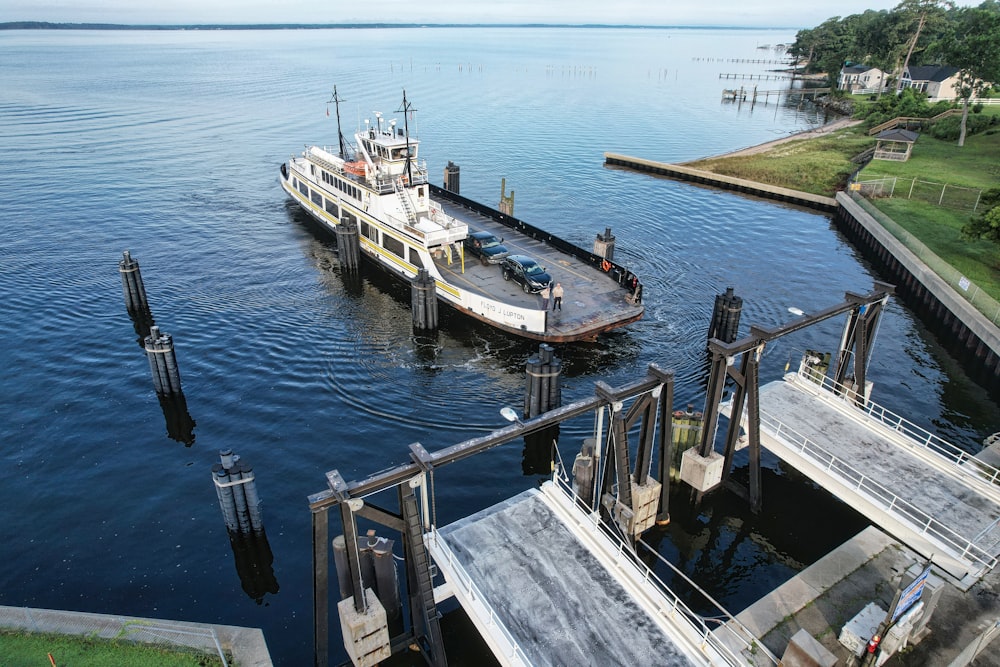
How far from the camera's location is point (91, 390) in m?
31.9

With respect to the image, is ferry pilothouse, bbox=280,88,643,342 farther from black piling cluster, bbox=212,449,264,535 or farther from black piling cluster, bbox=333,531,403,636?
black piling cluster, bbox=333,531,403,636

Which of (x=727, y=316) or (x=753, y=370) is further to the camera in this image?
(x=727, y=316)

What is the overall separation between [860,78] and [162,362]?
543 feet

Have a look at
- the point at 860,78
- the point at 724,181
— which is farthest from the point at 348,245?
the point at 860,78

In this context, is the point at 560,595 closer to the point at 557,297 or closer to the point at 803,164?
the point at 557,297

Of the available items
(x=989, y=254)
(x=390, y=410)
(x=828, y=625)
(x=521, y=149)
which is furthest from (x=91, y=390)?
(x=521, y=149)

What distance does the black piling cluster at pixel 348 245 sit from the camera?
45.7m

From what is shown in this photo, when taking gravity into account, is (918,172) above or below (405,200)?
below

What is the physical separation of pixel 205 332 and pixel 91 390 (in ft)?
24.3

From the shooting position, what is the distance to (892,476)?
71.8 feet

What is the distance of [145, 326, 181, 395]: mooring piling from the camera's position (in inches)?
1179

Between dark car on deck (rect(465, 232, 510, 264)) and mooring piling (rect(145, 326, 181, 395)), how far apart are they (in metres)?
20.3

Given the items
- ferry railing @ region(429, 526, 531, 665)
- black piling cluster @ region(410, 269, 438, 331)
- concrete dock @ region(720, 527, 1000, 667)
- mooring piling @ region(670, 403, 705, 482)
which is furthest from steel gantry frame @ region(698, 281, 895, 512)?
black piling cluster @ region(410, 269, 438, 331)

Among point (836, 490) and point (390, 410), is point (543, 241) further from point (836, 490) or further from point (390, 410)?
point (836, 490)
